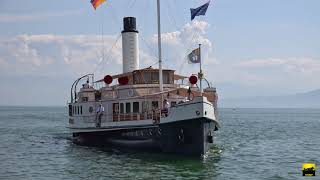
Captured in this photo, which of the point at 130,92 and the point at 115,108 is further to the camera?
the point at 115,108

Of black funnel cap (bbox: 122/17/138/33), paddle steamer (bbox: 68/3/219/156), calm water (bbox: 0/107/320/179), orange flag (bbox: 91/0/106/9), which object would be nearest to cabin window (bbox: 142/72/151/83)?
paddle steamer (bbox: 68/3/219/156)

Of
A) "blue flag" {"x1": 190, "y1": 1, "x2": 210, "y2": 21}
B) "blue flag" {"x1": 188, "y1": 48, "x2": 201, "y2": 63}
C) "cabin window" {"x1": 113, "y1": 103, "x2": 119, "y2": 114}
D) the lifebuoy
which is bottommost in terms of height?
"cabin window" {"x1": 113, "y1": 103, "x2": 119, "y2": 114}

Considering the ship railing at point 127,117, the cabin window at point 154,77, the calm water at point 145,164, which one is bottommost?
the calm water at point 145,164

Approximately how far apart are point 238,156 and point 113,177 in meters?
13.1

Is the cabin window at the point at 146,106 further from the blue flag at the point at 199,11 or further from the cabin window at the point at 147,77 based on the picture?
the blue flag at the point at 199,11

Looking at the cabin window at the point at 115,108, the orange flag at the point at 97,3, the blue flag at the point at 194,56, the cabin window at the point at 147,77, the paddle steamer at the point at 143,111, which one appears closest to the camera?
the paddle steamer at the point at 143,111

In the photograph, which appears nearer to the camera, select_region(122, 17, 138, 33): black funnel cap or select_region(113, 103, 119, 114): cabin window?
select_region(113, 103, 119, 114): cabin window

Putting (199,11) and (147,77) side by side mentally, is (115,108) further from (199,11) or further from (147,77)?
(199,11)

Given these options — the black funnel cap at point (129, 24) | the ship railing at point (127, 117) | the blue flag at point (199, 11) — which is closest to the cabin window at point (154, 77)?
the ship railing at point (127, 117)

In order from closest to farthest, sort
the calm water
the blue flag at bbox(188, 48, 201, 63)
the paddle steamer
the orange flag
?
the calm water
the paddle steamer
the orange flag
the blue flag at bbox(188, 48, 201, 63)

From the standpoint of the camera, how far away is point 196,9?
32375mm

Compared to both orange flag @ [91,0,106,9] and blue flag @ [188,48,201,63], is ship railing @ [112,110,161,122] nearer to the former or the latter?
blue flag @ [188,48,201,63]

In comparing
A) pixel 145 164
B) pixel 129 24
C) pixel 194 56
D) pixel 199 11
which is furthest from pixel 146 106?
pixel 129 24

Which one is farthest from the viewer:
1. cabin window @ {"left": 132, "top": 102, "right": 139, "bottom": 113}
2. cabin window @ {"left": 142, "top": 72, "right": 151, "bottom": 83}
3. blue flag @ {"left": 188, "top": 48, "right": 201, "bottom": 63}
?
cabin window @ {"left": 142, "top": 72, "right": 151, "bottom": 83}
